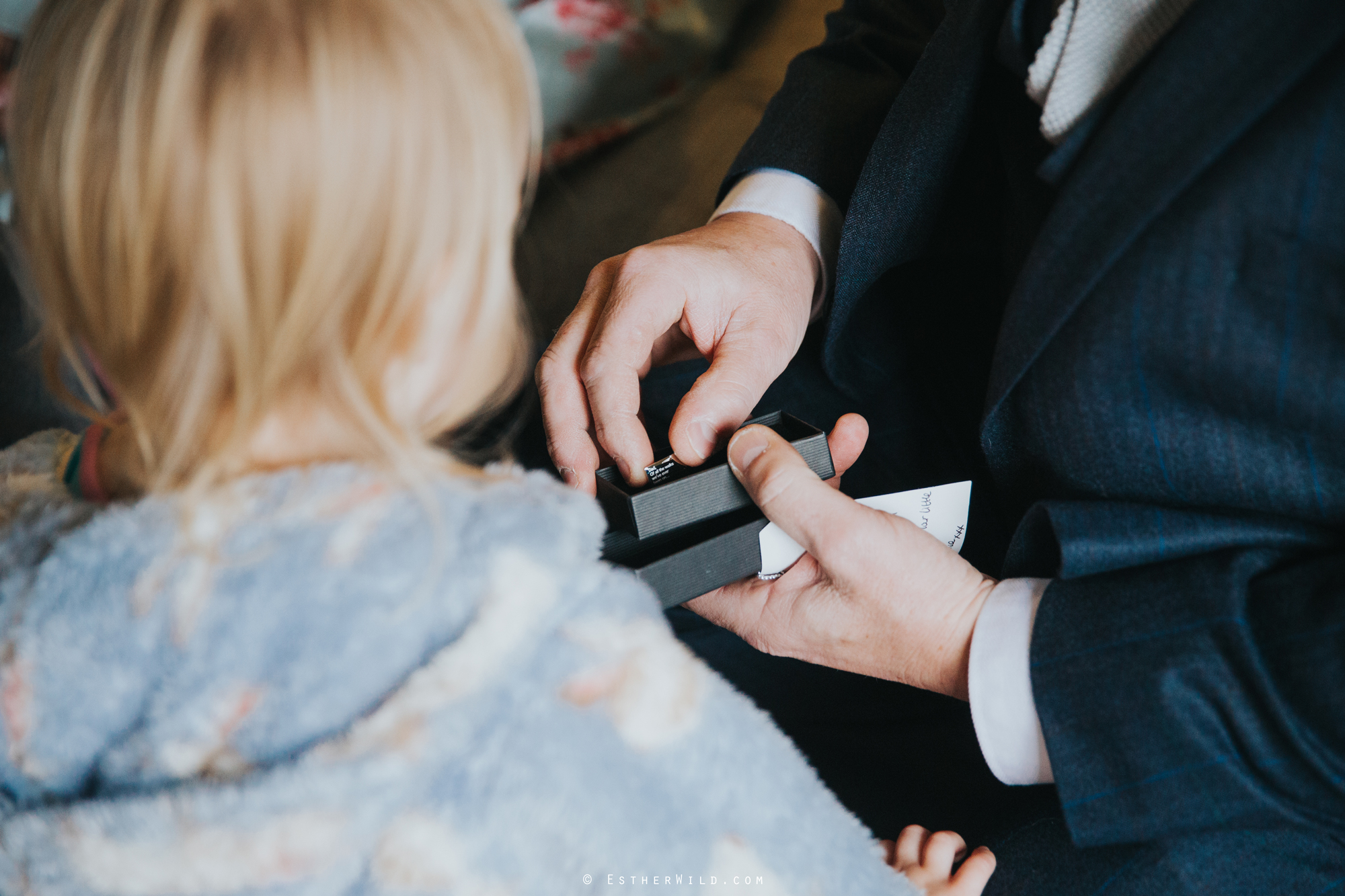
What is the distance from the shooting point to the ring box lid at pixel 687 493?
24.2 inches

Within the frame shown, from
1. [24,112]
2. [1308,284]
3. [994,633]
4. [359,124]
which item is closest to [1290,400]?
[1308,284]

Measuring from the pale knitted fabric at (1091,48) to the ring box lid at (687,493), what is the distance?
30cm

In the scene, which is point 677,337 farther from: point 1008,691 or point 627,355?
point 1008,691

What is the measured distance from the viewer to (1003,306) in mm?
831

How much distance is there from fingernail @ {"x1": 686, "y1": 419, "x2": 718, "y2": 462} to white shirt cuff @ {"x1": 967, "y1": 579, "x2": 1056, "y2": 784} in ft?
0.81

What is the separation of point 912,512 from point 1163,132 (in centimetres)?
32

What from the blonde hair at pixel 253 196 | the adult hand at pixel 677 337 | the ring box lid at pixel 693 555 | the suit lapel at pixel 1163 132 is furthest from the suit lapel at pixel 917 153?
A: the blonde hair at pixel 253 196

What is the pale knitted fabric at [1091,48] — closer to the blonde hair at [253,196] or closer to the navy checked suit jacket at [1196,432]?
the navy checked suit jacket at [1196,432]

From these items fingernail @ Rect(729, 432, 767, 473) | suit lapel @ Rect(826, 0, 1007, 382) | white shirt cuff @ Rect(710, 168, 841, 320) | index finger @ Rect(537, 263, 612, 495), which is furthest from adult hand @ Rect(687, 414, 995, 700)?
white shirt cuff @ Rect(710, 168, 841, 320)

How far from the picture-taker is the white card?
673 mm

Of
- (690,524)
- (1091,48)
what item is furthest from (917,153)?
(690,524)

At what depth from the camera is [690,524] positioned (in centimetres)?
65

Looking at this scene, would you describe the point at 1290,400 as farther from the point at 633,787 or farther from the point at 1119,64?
the point at 633,787

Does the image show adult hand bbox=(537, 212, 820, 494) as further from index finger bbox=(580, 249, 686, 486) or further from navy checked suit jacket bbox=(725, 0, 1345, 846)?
navy checked suit jacket bbox=(725, 0, 1345, 846)
